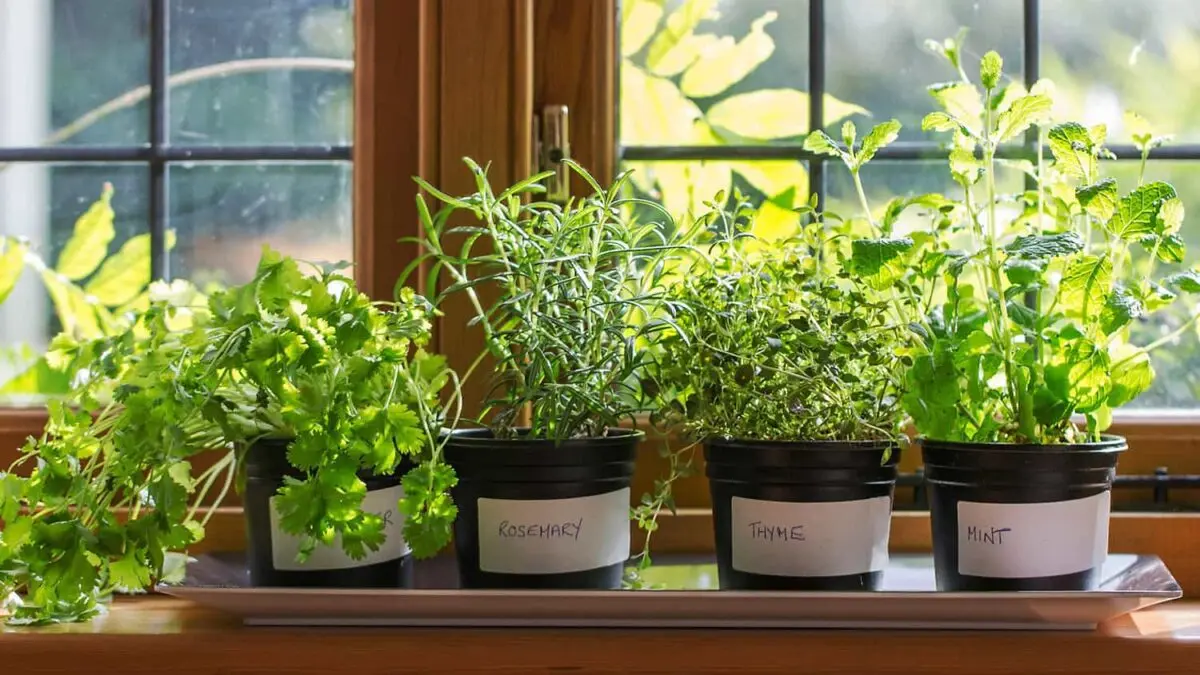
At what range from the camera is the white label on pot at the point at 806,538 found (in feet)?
3.13

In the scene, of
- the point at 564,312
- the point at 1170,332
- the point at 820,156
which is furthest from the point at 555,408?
the point at 1170,332

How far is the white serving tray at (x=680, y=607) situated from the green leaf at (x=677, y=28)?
65cm

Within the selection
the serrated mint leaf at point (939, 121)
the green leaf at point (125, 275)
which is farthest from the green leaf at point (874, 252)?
the green leaf at point (125, 275)

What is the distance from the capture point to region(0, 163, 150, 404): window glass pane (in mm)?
1349

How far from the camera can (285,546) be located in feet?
3.17

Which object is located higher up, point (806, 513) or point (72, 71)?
point (72, 71)

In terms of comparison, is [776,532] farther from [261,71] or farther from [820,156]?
[261,71]

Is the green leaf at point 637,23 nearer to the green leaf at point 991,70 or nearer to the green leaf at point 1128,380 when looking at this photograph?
the green leaf at point 991,70

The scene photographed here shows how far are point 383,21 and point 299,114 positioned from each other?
0.57ft


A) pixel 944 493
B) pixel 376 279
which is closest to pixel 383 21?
pixel 376 279

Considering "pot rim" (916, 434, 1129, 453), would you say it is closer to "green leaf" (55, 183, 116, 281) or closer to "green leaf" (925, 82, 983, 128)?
"green leaf" (925, 82, 983, 128)

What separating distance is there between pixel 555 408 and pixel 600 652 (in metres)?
0.21

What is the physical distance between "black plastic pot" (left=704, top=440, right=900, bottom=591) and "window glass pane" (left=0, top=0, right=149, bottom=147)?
859mm

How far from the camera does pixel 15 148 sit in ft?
4.44
